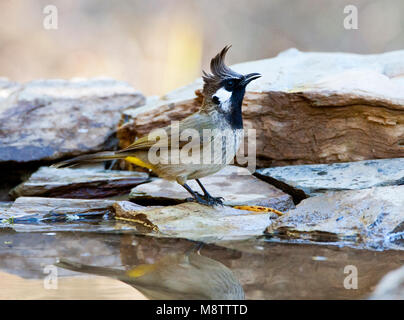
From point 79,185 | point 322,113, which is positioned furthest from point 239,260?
point 79,185

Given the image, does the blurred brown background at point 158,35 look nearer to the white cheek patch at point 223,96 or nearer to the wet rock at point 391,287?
the white cheek patch at point 223,96

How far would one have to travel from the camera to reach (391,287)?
2578 millimetres

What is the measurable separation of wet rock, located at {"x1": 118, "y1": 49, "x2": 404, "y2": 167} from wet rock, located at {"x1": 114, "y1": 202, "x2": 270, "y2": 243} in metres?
1.29

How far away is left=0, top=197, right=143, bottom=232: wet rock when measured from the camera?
14.1 ft

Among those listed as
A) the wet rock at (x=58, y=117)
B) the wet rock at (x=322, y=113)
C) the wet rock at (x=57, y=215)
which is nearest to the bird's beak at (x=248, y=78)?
the wet rock at (x=322, y=113)

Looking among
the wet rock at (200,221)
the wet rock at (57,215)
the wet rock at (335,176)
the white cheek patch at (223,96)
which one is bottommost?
the wet rock at (57,215)

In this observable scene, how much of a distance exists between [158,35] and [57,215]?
7493 millimetres

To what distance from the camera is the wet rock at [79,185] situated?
5.36m

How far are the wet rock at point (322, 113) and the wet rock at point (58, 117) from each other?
28.5 inches

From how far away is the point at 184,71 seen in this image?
1128cm

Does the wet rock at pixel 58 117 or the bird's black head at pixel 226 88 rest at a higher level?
the bird's black head at pixel 226 88

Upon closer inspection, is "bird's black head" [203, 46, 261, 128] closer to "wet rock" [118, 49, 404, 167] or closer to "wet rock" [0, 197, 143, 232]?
"wet rock" [118, 49, 404, 167]

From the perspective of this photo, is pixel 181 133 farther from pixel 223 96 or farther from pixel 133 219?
pixel 133 219
